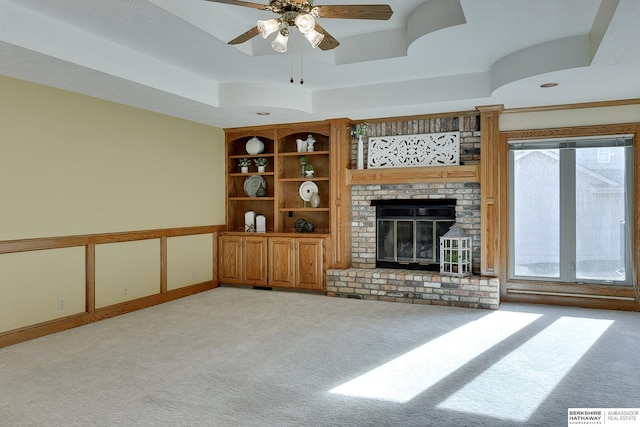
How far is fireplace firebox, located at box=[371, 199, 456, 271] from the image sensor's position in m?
6.08

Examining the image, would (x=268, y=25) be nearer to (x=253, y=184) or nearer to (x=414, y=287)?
(x=414, y=287)

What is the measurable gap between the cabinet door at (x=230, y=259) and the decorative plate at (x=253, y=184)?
0.77m

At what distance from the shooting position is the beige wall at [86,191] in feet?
13.9

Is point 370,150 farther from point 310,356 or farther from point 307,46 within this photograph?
point 310,356

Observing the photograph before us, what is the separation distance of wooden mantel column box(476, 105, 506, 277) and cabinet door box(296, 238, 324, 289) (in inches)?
85.0

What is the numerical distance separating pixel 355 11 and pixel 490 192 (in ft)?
11.8

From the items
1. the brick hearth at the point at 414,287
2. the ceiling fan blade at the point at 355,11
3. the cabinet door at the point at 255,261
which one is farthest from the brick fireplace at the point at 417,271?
the ceiling fan blade at the point at 355,11

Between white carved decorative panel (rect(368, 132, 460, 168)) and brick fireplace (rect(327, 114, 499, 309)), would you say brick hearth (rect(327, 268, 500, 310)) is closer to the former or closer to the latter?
brick fireplace (rect(327, 114, 499, 309))

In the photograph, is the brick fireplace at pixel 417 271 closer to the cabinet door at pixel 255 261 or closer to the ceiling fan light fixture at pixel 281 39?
the cabinet door at pixel 255 261

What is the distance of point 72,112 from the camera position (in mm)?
4785

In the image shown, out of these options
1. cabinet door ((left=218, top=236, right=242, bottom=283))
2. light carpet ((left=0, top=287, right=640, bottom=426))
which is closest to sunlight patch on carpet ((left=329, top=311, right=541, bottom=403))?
light carpet ((left=0, top=287, right=640, bottom=426))

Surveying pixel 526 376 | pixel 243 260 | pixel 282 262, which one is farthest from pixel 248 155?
pixel 526 376

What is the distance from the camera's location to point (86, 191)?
194 inches

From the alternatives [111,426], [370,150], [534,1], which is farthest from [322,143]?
[111,426]
